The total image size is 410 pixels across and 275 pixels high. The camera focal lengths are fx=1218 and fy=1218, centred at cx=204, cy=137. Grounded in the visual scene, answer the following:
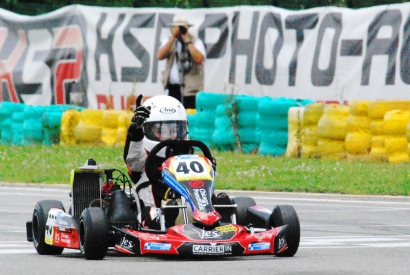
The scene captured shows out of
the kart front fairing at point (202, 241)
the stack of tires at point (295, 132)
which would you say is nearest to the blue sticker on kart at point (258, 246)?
the kart front fairing at point (202, 241)

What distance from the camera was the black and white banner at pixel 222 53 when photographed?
21.2m

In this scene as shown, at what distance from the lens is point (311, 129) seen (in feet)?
63.8

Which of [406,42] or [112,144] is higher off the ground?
[406,42]

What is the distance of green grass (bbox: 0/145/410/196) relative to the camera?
648 inches

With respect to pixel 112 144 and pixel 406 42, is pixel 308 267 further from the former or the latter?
pixel 112 144

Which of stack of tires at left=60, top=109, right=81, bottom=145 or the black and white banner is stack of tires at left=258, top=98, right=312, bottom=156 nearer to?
the black and white banner

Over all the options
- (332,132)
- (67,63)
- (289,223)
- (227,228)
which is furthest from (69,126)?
(227,228)

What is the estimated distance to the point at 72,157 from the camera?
20.8 m

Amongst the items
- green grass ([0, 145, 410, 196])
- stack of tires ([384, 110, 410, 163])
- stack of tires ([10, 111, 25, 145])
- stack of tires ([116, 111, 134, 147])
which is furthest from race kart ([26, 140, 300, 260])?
stack of tires ([10, 111, 25, 145])

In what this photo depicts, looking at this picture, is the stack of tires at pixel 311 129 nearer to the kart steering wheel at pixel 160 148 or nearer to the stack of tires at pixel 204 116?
the stack of tires at pixel 204 116

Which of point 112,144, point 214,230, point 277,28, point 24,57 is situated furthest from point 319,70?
point 214,230

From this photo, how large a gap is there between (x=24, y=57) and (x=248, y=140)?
25.6 ft

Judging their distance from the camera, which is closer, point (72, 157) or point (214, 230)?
point (214, 230)

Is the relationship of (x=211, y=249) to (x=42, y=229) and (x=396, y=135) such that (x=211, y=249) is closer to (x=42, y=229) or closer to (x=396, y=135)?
(x=42, y=229)
